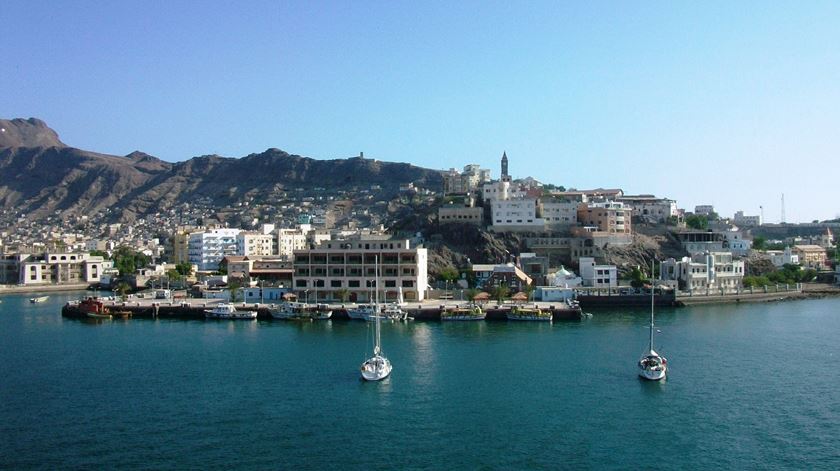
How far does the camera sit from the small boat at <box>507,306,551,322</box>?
129 ft

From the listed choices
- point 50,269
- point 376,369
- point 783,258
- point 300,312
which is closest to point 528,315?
point 300,312

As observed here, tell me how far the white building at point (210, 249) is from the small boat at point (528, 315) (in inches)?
1579

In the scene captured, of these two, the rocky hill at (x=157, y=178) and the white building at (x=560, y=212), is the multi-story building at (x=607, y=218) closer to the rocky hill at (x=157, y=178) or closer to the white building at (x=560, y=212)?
the white building at (x=560, y=212)

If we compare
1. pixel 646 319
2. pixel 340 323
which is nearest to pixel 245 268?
pixel 340 323

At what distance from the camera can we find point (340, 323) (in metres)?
39.7

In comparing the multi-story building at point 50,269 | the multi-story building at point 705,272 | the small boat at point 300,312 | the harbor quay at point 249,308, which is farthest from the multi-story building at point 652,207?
the multi-story building at point 50,269

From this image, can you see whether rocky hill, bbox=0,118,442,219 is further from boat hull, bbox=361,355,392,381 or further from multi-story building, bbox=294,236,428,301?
boat hull, bbox=361,355,392,381

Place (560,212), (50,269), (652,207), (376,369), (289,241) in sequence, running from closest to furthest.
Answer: (376,369) → (560,212) → (652,207) → (50,269) → (289,241)

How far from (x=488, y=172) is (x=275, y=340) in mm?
55445

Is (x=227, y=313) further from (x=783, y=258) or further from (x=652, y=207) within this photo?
(x=783, y=258)

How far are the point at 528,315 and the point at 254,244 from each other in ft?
135

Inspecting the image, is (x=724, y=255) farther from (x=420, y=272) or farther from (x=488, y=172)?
(x=488, y=172)

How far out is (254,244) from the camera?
75375mm

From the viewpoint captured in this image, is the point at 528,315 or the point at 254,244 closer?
the point at 528,315
